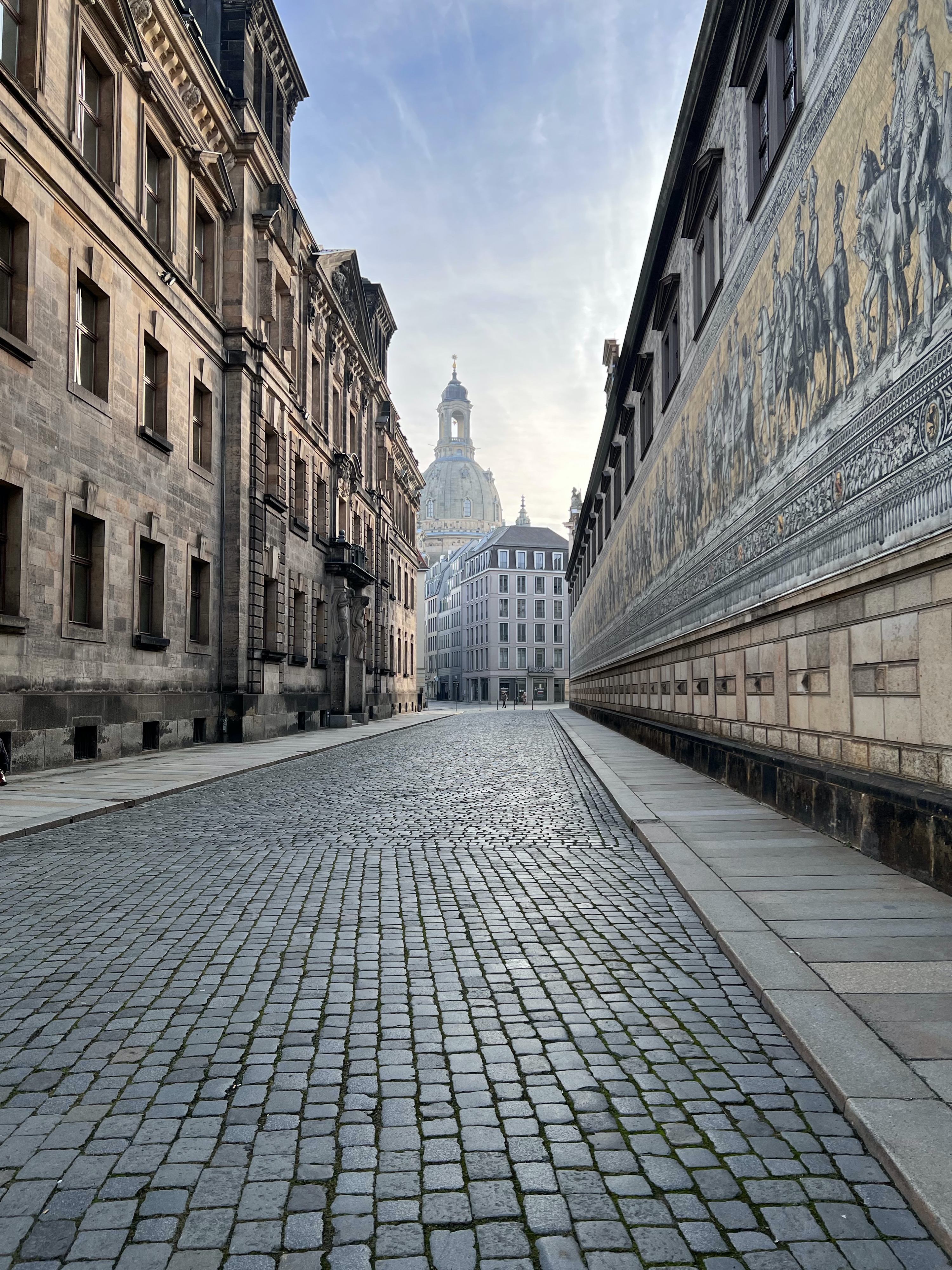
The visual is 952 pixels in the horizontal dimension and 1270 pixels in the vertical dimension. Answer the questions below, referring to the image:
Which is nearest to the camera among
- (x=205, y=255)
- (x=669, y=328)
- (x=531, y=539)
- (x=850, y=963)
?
(x=850, y=963)

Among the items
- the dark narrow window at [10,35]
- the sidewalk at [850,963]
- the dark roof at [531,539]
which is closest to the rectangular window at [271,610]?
the dark narrow window at [10,35]

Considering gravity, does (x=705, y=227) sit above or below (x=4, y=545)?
above

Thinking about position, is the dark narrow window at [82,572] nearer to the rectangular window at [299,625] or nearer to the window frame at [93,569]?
the window frame at [93,569]

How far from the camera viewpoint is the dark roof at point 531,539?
112 meters

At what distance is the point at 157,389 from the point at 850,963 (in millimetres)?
19474

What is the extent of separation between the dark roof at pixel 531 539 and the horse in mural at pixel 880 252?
341 ft

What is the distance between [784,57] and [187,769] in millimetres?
13072

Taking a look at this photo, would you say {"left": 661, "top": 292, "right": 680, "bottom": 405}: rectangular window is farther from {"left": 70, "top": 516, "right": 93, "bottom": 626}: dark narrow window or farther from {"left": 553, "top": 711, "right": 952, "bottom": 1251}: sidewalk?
{"left": 553, "top": 711, "right": 952, "bottom": 1251}: sidewalk

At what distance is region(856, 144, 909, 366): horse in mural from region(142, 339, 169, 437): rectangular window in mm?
15892

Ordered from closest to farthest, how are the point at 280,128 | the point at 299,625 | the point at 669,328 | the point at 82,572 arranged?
the point at 82,572, the point at 669,328, the point at 280,128, the point at 299,625

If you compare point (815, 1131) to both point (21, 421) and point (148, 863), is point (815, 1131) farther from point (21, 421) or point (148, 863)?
point (21, 421)

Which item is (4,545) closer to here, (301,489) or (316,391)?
(301,489)

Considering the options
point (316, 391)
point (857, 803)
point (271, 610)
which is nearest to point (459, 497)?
point (316, 391)

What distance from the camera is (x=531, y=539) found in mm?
114125
